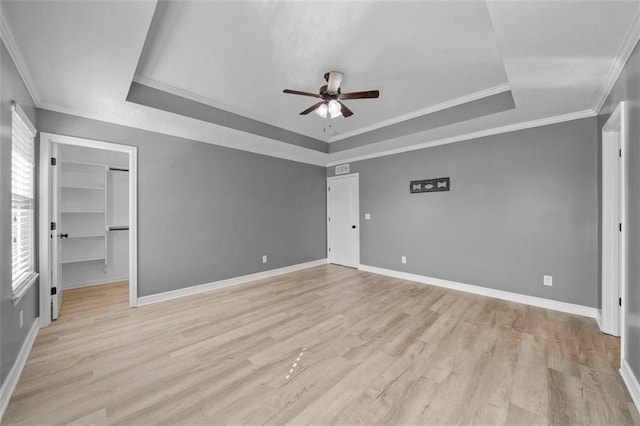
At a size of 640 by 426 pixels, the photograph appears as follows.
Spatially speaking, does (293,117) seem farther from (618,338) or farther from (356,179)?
(618,338)

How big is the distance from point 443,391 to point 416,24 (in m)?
2.75

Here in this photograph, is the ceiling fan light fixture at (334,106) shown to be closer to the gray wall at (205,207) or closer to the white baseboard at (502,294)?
the gray wall at (205,207)

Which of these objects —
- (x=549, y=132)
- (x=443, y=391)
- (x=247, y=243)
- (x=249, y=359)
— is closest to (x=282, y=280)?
(x=247, y=243)

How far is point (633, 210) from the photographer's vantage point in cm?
183

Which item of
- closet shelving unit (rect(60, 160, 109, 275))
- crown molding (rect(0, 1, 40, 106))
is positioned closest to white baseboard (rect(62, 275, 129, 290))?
closet shelving unit (rect(60, 160, 109, 275))

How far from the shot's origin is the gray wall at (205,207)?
3.41m

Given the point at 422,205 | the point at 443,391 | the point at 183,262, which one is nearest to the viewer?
the point at 443,391

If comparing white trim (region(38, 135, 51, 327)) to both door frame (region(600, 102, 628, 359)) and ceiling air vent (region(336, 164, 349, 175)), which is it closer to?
ceiling air vent (region(336, 164, 349, 175))

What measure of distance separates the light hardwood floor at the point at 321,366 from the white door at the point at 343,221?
7.06ft

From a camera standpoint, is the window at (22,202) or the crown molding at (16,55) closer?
the crown molding at (16,55)

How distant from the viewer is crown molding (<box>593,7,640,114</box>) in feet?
5.34

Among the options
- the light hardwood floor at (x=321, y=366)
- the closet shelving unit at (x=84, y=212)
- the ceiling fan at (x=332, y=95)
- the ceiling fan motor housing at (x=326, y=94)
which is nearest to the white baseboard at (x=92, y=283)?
the closet shelving unit at (x=84, y=212)

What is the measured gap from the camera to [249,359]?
84.5 inches

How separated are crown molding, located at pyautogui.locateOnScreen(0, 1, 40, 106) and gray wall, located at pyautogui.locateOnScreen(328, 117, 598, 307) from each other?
4.67 meters
